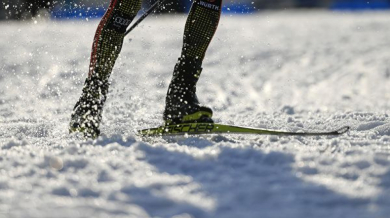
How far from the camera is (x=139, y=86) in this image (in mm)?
6305

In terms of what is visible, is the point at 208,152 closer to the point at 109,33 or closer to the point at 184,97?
the point at 184,97

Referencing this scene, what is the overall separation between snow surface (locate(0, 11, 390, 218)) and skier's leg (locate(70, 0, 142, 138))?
0.13 m

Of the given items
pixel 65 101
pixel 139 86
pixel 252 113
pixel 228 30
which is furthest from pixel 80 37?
pixel 252 113

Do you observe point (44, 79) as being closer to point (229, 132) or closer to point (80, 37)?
point (229, 132)

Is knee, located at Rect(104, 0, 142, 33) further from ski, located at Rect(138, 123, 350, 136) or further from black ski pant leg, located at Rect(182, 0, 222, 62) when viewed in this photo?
ski, located at Rect(138, 123, 350, 136)

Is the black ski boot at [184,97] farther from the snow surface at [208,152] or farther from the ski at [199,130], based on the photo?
the snow surface at [208,152]

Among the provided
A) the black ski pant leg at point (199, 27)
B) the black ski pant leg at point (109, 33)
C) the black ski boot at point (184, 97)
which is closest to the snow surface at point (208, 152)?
the black ski boot at point (184, 97)

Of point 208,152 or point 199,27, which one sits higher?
point 199,27

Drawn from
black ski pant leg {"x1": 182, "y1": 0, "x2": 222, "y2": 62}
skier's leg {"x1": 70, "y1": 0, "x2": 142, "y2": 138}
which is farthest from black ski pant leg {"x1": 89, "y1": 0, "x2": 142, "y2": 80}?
black ski pant leg {"x1": 182, "y1": 0, "x2": 222, "y2": 62}

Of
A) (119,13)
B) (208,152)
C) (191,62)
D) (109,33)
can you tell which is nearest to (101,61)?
(109,33)

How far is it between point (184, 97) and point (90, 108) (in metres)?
0.45

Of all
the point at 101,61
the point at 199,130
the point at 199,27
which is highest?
the point at 199,27

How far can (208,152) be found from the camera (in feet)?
7.99

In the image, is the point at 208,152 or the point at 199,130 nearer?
the point at 208,152
